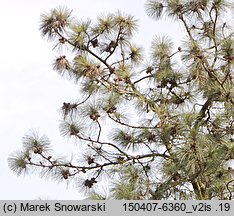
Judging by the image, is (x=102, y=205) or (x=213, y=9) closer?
(x=102, y=205)

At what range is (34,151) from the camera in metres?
3.62

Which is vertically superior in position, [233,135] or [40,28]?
[40,28]

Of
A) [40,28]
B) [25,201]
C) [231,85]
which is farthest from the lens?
[40,28]

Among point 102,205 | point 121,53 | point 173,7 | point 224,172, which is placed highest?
point 173,7

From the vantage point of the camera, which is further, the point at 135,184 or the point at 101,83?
the point at 101,83

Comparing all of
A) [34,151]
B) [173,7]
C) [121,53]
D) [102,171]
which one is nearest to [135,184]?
[102,171]

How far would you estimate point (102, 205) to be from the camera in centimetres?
295

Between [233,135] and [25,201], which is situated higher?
[233,135]

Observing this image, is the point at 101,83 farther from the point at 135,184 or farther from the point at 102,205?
the point at 102,205

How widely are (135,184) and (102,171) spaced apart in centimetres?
33

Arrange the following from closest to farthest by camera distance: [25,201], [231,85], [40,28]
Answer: [25,201] < [231,85] < [40,28]

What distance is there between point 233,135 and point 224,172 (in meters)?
0.21

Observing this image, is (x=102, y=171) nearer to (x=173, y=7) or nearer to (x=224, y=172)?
(x=224, y=172)

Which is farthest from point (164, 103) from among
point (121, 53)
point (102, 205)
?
point (102, 205)
